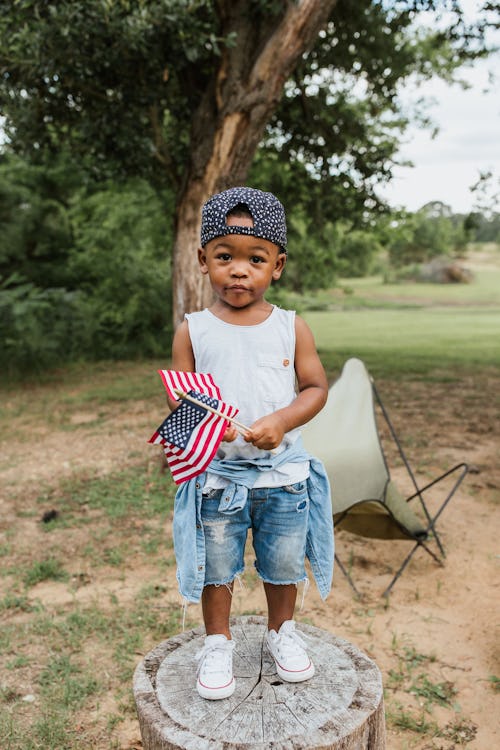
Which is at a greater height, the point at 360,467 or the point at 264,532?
the point at 264,532

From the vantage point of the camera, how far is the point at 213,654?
1984 millimetres

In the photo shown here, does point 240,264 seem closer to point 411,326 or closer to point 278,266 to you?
point 278,266

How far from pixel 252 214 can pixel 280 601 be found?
1.22 meters

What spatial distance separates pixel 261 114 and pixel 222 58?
66 centimetres

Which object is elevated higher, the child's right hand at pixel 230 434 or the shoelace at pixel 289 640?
the child's right hand at pixel 230 434

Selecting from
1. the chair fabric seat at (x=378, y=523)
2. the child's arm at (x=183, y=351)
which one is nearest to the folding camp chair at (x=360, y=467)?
the chair fabric seat at (x=378, y=523)

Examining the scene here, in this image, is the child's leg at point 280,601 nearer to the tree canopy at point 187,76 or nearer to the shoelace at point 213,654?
the shoelace at point 213,654

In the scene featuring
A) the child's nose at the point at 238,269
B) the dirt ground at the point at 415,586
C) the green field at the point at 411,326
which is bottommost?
the green field at the point at 411,326

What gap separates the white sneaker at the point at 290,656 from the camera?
2008 millimetres

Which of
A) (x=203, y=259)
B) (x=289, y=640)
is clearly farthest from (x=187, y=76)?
(x=289, y=640)

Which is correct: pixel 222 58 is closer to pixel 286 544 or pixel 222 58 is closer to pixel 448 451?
pixel 448 451

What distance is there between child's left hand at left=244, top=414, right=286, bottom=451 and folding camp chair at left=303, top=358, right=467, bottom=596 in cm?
201

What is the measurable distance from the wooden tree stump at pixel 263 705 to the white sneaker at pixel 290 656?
35 mm

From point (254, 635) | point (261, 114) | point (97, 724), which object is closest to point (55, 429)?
point (261, 114)
